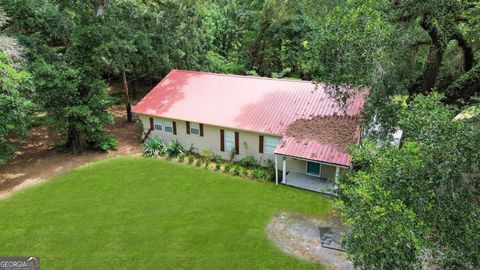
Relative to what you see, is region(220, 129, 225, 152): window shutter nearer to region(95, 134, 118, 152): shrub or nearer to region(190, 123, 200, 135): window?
region(190, 123, 200, 135): window

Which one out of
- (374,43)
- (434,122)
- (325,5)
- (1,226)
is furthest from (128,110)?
(434,122)

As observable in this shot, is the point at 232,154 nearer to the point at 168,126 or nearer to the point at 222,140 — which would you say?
the point at 222,140

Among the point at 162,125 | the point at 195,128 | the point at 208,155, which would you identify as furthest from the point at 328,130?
the point at 162,125

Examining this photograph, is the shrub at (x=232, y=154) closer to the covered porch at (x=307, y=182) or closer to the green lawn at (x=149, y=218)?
the green lawn at (x=149, y=218)

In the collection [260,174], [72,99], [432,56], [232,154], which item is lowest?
[260,174]

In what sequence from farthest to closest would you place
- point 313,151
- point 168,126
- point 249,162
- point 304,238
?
point 168,126
point 249,162
point 313,151
point 304,238

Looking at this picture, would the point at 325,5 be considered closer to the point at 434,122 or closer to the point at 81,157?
the point at 434,122

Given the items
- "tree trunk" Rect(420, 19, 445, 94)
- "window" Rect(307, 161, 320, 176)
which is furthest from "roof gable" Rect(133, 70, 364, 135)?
"tree trunk" Rect(420, 19, 445, 94)
